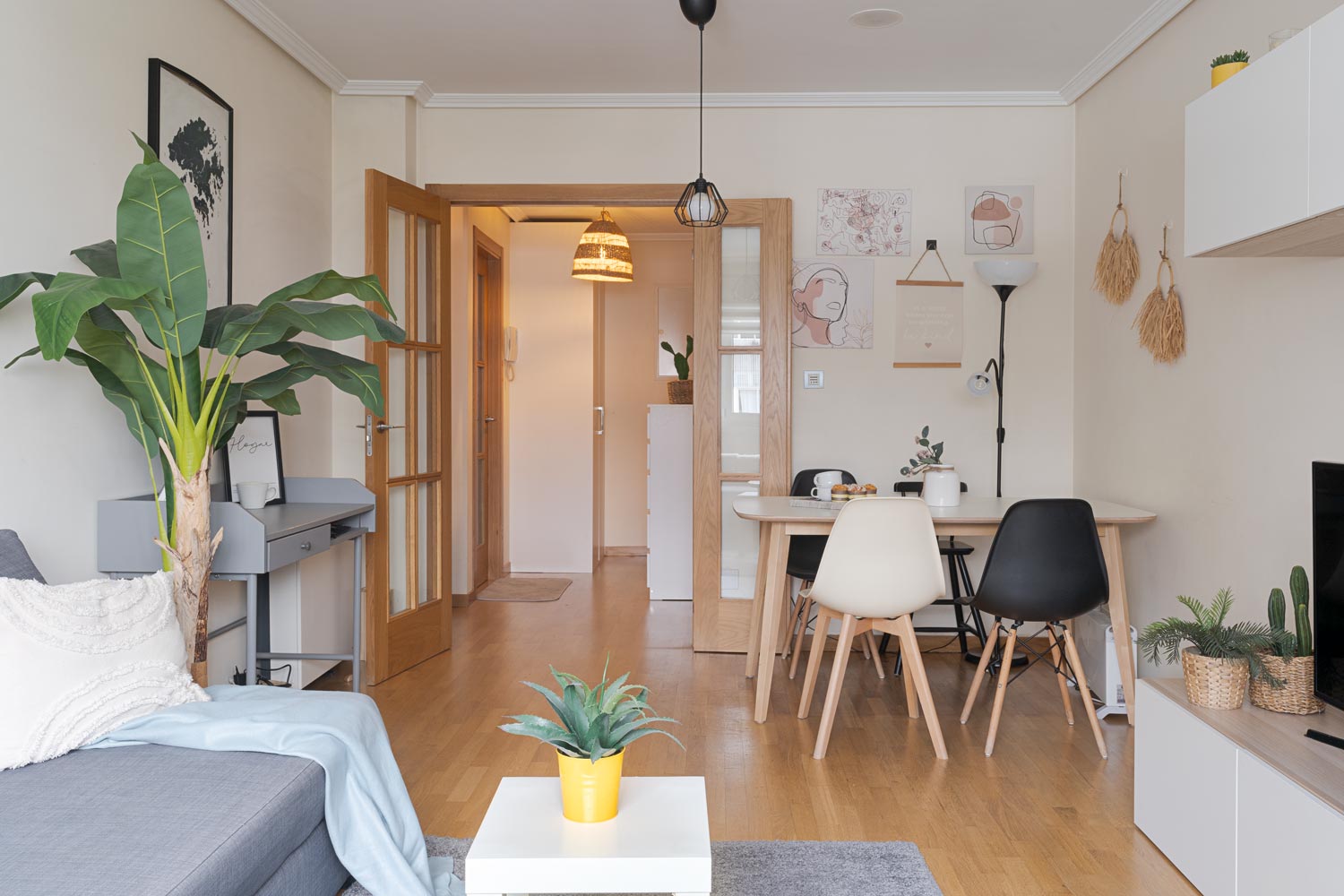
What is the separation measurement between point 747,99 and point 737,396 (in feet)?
4.67

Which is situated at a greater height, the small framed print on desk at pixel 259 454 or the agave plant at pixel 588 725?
the small framed print on desk at pixel 259 454

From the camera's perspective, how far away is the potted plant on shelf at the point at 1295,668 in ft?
7.77

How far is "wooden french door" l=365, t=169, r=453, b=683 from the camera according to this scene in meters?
4.18

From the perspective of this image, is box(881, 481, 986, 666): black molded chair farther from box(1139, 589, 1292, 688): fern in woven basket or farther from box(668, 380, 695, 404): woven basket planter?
box(668, 380, 695, 404): woven basket planter

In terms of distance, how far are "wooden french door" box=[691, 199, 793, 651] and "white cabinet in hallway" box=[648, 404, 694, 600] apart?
1397mm

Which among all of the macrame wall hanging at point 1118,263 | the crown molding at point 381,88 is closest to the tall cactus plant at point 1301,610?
the macrame wall hanging at point 1118,263

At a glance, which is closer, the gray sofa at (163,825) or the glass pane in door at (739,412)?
the gray sofa at (163,825)

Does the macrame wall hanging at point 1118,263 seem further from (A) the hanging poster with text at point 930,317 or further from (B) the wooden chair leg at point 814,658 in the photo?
(B) the wooden chair leg at point 814,658

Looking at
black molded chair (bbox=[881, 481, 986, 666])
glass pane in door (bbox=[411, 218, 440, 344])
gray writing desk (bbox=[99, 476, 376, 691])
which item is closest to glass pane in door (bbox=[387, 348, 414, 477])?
glass pane in door (bbox=[411, 218, 440, 344])

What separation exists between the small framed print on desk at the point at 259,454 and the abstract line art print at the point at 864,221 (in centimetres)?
263

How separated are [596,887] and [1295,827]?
1388 millimetres

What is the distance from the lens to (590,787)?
177 cm

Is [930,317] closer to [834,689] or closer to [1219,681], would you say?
[834,689]

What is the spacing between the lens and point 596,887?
5.36ft
